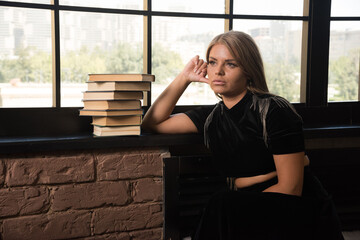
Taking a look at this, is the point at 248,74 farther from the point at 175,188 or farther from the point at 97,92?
the point at 97,92

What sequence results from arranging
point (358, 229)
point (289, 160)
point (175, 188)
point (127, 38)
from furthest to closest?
point (358, 229) < point (127, 38) < point (175, 188) < point (289, 160)

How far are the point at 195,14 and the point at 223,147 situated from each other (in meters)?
0.90

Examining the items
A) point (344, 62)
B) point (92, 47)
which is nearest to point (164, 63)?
point (92, 47)

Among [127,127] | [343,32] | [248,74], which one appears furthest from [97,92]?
[343,32]

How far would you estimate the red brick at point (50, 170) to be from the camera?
73.1 inches

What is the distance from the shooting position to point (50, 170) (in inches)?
75.0

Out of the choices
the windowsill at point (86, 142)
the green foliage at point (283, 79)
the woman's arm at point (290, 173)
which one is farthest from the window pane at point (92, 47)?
the woman's arm at point (290, 173)

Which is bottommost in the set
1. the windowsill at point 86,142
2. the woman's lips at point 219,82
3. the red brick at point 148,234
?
the red brick at point 148,234

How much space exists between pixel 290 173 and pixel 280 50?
110 centimetres

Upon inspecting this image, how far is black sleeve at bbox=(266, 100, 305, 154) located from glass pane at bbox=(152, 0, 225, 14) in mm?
915

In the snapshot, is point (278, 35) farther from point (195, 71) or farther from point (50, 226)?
point (50, 226)

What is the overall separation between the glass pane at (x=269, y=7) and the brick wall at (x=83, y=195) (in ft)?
3.42

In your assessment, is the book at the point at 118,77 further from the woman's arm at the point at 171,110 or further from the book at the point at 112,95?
the woman's arm at the point at 171,110

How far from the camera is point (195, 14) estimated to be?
237 cm
